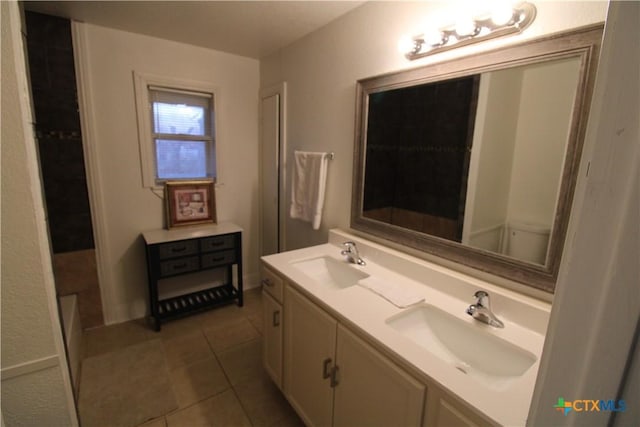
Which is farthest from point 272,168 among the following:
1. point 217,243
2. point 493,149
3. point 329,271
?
point 493,149

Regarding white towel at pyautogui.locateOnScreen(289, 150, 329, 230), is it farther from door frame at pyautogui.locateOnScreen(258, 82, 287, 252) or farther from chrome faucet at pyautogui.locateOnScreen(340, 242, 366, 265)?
chrome faucet at pyautogui.locateOnScreen(340, 242, 366, 265)

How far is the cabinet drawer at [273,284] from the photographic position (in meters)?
1.60

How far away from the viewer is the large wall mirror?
3.42 feet

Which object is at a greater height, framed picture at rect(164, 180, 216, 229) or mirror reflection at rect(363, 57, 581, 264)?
mirror reflection at rect(363, 57, 581, 264)

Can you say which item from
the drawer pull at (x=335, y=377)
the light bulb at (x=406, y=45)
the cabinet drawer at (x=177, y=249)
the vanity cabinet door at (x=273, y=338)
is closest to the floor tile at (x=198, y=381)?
the vanity cabinet door at (x=273, y=338)

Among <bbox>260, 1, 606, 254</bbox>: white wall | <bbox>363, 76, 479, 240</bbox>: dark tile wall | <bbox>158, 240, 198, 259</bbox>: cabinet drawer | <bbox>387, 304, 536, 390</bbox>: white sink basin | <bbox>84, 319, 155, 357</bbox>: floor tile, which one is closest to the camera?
<bbox>387, 304, 536, 390</bbox>: white sink basin

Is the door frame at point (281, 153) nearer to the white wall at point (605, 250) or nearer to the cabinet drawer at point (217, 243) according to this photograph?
the cabinet drawer at point (217, 243)

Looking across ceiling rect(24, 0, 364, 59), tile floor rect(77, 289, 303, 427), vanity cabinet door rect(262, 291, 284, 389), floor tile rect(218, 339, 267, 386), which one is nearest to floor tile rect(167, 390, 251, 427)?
tile floor rect(77, 289, 303, 427)

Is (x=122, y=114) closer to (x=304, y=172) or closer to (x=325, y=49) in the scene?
(x=304, y=172)

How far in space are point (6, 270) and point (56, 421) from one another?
49cm

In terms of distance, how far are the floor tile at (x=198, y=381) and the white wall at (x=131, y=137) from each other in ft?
3.13

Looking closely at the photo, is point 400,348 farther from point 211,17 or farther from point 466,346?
point 211,17

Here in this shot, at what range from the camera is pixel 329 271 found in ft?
6.08

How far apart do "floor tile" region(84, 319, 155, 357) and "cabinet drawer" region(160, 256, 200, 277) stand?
0.52 m
